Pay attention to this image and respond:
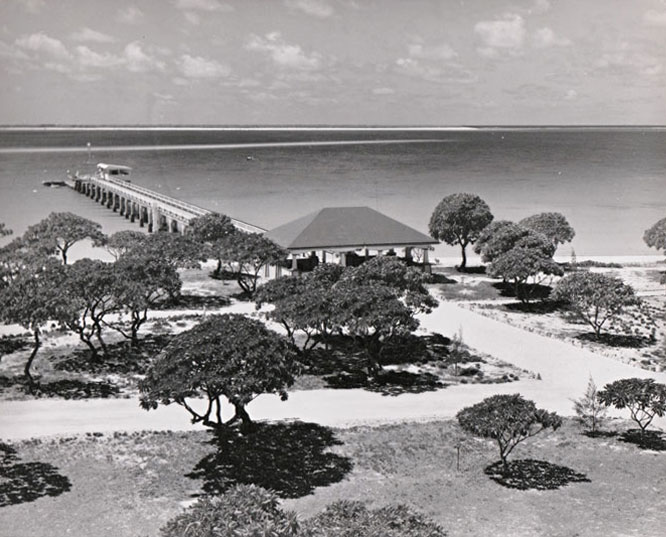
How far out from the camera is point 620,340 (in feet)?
107

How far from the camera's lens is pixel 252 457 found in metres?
20.8

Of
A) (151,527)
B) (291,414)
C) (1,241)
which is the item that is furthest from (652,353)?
(1,241)

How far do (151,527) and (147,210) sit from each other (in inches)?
2396

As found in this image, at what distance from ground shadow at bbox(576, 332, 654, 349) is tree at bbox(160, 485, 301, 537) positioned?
76.6ft

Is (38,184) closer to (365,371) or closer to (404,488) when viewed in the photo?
(365,371)

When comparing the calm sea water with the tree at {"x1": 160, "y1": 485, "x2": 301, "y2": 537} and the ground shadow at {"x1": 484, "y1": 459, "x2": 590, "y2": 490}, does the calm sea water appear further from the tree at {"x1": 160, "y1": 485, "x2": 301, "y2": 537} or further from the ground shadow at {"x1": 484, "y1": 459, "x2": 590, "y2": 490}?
the tree at {"x1": 160, "y1": 485, "x2": 301, "y2": 537}

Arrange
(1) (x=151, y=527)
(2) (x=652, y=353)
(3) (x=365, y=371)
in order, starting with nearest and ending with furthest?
(1) (x=151, y=527), (3) (x=365, y=371), (2) (x=652, y=353)

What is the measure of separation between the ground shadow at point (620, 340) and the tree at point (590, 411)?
25.3 ft

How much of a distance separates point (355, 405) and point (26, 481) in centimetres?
Answer: 1011

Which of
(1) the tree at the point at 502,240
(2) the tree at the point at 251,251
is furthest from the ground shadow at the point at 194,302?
(1) the tree at the point at 502,240

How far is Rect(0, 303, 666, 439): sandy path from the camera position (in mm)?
22891

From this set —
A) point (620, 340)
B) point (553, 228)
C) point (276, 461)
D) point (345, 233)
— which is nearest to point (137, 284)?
point (276, 461)

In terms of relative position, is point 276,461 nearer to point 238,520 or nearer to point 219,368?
point 219,368

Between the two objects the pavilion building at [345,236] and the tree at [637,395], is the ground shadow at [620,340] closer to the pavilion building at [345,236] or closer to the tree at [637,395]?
the tree at [637,395]
